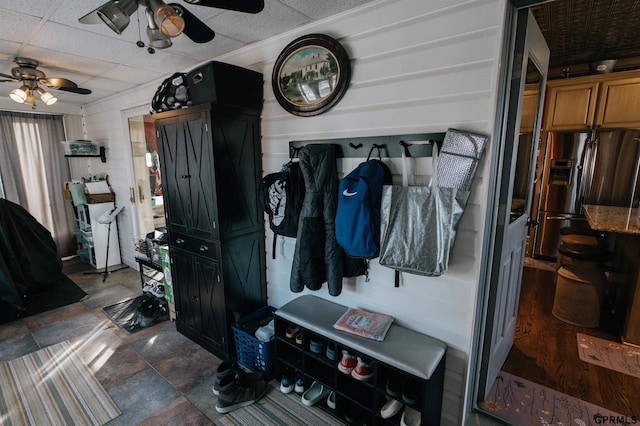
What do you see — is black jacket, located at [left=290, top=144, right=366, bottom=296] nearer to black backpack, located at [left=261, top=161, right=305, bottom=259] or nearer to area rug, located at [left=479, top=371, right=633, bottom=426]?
black backpack, located at [left=261, top=161, right=305, bottom=259]

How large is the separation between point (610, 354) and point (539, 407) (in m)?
0.98

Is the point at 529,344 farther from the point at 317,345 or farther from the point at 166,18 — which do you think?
the point at 166,18

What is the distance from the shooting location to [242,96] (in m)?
2.24

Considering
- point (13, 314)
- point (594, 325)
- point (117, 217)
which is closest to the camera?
point (594, 325)

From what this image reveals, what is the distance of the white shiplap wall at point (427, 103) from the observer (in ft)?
4.86

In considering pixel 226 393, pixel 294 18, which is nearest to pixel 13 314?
pixel 226 393

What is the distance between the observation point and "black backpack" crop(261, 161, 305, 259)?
210 centimetres

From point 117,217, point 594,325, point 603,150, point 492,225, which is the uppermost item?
point 603,150

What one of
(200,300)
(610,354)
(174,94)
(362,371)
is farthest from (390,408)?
(174,94)

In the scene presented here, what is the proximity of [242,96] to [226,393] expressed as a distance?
2.02m

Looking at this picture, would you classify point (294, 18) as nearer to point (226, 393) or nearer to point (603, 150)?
point (226, 393)

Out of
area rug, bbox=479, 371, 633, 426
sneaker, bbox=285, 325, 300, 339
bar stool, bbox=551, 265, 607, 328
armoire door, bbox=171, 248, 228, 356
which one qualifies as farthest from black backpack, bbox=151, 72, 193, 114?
bar stool, bbox=551, 265, 607, 328

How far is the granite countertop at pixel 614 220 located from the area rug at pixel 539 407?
1.17 meters

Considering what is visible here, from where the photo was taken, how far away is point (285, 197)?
2.16 m
